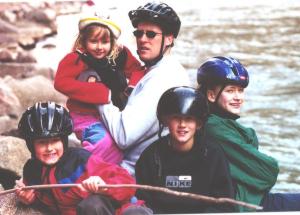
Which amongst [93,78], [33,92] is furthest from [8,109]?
[93,78]

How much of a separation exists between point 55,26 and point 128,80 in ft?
36.0

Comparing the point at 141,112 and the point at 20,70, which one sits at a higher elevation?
the point at 141,112

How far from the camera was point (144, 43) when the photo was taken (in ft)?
14.0

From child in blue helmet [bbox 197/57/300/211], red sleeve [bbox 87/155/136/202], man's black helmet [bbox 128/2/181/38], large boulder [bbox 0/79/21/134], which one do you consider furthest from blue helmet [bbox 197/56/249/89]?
large boulder [bbox 0/79/21/134]

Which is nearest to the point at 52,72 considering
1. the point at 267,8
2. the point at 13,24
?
the point at 13,24

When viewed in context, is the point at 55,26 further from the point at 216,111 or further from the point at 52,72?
the point at 216,111

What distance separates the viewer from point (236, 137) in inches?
167

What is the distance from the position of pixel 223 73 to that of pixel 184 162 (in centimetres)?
60

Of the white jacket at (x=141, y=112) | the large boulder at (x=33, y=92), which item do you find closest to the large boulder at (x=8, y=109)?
the large boulder at (x=33, y=92)

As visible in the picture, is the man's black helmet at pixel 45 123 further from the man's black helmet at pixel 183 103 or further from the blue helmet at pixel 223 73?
the blue helmet at pixel 223 73

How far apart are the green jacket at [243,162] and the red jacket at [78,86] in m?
0.54

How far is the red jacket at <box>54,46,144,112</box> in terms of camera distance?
4281 millimetres

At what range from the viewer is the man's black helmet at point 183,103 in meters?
3.92

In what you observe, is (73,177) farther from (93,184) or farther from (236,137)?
(236,137)
